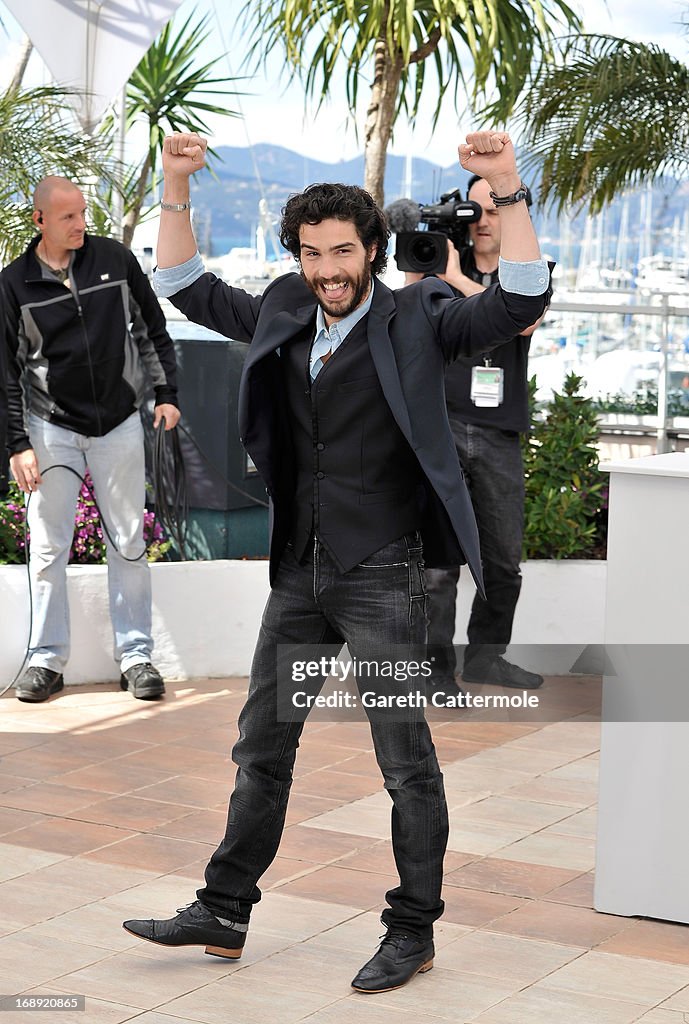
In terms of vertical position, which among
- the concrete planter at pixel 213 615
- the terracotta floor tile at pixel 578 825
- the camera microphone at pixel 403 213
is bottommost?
the terracotta floor tile at pixel 578 825

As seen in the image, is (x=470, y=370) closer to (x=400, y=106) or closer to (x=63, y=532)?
(x=63, y=532)

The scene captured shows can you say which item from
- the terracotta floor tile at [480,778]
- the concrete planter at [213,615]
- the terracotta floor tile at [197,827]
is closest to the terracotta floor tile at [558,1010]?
the terracotta floor tile at [197,827]

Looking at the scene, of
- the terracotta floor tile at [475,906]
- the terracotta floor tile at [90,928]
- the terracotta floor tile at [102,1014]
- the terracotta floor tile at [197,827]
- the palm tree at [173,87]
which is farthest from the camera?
the palm tree at [173,87]

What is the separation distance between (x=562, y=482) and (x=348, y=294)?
3614 mm

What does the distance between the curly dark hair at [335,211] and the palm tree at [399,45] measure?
160 inches

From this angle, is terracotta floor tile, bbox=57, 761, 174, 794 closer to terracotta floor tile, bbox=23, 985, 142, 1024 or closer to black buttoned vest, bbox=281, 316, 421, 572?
terracotta floor tile, bbox=23, 985, 142, 1024

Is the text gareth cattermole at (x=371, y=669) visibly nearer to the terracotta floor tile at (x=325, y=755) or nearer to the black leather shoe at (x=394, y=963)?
the black leather shoe at (x=394, y=963)

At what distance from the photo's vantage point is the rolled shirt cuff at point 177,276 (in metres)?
3.41

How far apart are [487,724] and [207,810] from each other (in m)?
1.42

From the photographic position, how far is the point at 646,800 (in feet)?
12.6

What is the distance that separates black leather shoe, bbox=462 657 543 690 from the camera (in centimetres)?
623

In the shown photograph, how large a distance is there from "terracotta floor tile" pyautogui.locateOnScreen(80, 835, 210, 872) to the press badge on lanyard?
2.16 metres

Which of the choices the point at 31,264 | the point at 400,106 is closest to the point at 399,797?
the point at 31,264

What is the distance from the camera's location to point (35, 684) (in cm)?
595
